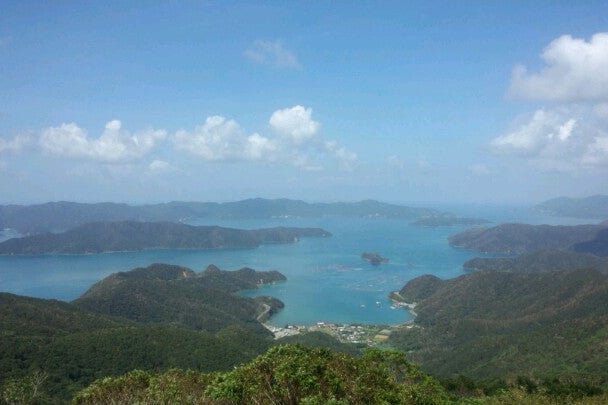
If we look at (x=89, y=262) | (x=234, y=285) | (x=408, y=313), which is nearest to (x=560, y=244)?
(x=408, y=313)

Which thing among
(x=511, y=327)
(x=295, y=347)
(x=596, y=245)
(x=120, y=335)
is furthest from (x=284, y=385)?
(x=596, y=245)

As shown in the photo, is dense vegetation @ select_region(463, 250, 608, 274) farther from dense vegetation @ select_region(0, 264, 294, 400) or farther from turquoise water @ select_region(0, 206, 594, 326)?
dense vegetation @ select_region(0, 264, 294, 400)

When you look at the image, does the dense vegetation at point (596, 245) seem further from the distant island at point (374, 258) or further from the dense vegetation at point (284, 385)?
the dense vegetation at point (284, 385)

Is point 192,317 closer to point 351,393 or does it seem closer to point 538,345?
point 538,345

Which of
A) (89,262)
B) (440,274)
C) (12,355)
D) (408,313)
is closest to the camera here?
(12,355)

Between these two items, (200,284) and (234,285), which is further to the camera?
(234,285)

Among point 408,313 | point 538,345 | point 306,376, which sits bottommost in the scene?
point 408,313
